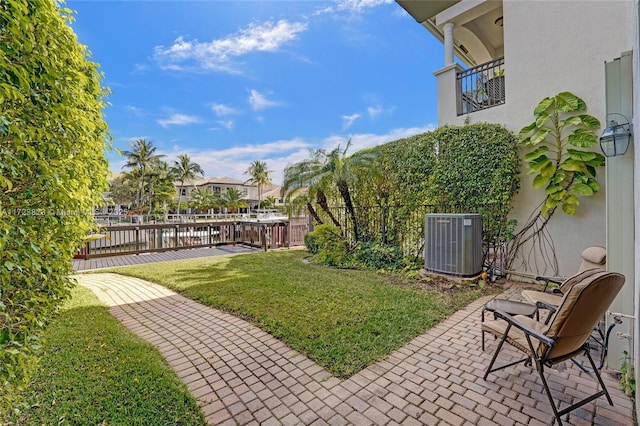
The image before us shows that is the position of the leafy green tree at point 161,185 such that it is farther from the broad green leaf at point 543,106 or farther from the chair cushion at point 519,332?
the chair cushion at point 519,332

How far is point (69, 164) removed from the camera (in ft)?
6.51

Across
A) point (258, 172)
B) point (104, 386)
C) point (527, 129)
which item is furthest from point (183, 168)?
point (104, 386)

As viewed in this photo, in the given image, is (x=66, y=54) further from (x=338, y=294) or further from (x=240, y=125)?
(x=240, y=125)

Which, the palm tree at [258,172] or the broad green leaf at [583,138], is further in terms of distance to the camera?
the palm tree at [258,172]

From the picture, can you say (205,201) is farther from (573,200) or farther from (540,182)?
(573,200)

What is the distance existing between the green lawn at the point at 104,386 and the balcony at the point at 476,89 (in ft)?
24.7

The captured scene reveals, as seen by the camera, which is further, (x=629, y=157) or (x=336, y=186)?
(x=336, y=186)

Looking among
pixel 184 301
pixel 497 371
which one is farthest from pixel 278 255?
pixel 497 371

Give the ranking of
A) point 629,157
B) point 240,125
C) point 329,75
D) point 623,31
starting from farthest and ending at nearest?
point 240,125 < point 329,75 < point 623,31 < point 629,157

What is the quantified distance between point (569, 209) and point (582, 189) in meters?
0.38

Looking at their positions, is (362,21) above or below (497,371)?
above

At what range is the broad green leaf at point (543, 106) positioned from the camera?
5070mm

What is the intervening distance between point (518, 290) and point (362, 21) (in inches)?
344

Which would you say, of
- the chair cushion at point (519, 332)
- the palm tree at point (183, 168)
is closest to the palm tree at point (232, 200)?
the palm tree at point (183, 168)
